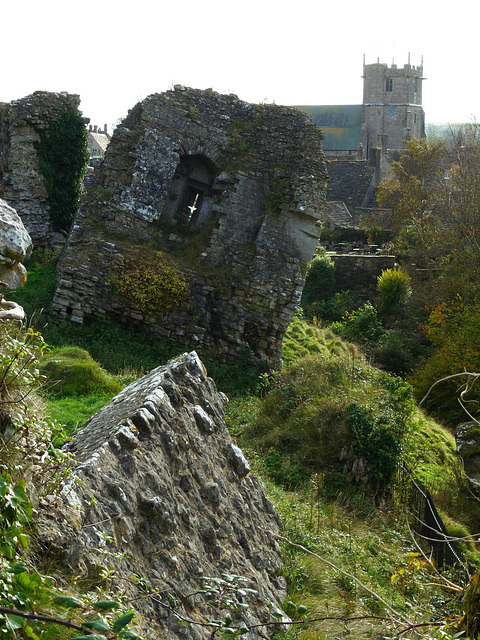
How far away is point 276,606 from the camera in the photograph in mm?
4461

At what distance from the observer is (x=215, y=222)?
17.3m

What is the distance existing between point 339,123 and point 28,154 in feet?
220

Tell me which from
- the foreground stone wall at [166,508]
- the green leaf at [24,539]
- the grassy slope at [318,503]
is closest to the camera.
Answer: the green leaf at [24,539]

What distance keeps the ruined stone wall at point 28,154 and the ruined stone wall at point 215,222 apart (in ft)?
13.0

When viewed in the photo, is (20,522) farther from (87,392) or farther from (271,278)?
(271,278)

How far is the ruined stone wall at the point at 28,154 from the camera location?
1920 cm

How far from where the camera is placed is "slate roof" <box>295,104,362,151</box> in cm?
7544

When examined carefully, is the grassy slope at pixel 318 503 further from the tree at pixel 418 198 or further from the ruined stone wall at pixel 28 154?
the tree at pixel 418 198

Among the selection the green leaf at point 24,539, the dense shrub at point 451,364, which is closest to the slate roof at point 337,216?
the dense shrub at point 451,364

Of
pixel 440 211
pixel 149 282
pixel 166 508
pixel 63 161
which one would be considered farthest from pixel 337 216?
pixel 166 508

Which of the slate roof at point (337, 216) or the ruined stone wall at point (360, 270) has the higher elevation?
the slate roof at point (337, 216)

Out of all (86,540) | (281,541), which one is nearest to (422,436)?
(281,541)

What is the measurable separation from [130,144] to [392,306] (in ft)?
42.2

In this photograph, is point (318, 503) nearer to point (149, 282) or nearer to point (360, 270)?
point (149, 282)
